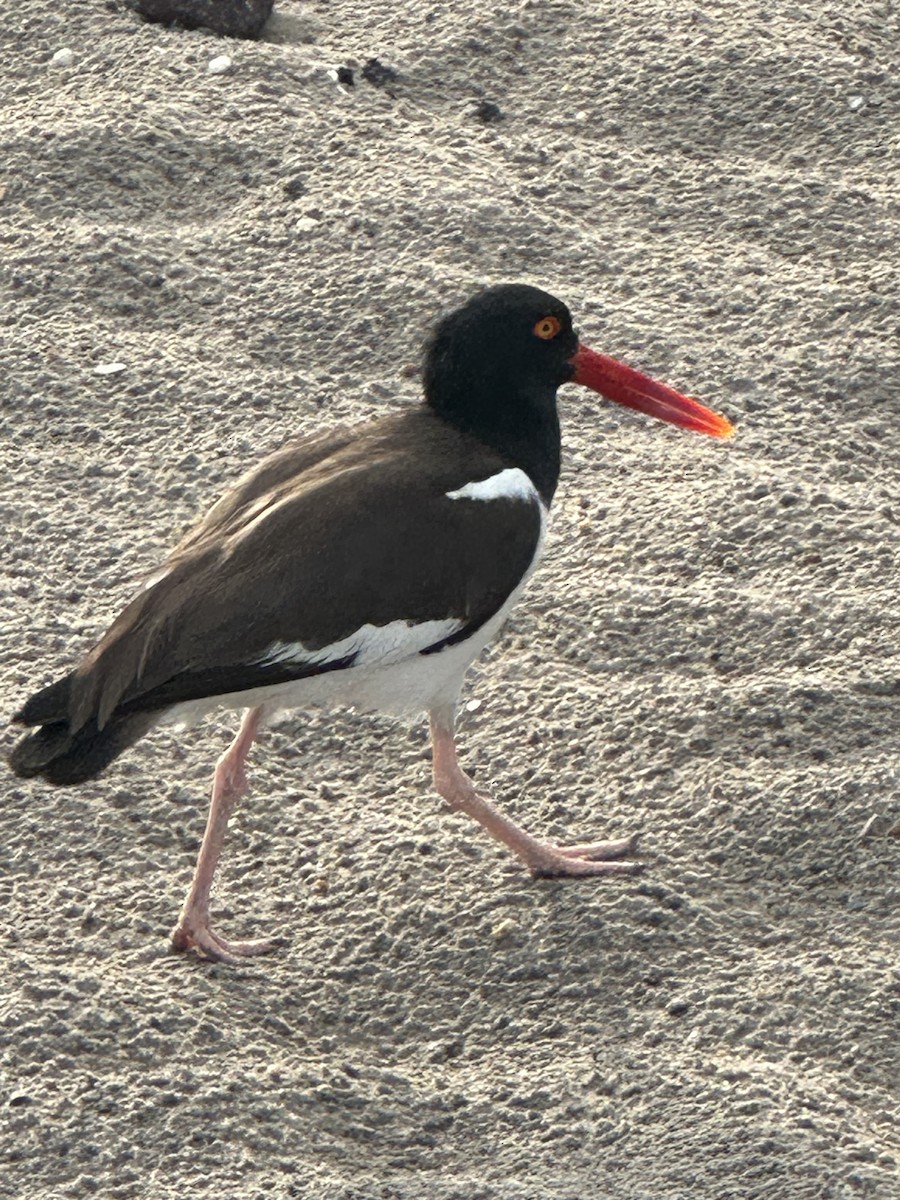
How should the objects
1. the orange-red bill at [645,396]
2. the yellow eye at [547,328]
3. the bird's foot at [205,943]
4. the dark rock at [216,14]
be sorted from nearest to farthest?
the bird's foot at [205,943]
the yellow eye at [547,328]
the orange-red bill at [645,396]
the dark rock at [216,14]

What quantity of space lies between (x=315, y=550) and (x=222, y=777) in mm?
514

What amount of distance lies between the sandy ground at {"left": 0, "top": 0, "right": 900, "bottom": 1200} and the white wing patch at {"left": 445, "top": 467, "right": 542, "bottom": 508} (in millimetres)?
596

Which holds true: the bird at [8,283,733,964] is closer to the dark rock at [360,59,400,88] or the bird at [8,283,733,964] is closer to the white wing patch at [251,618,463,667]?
the white wing patch at [251,618,463,667]

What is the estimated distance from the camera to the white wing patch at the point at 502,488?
12.7ft

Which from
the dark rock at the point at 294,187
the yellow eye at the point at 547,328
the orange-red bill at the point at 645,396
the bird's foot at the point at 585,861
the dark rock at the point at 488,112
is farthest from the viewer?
the dark rock at the point at 488,112

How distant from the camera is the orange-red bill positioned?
4348 millimetres

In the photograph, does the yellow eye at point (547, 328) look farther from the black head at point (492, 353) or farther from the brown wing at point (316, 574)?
the brown wing at point (316, 574)

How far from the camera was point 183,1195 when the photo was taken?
3.31 meters

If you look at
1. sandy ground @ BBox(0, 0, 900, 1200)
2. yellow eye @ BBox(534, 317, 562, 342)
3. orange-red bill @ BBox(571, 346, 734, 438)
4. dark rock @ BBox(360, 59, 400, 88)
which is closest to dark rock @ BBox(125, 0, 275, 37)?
sandy ground @ BBox(0, 0, 900, 1200)

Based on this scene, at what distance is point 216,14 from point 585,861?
10.4ft

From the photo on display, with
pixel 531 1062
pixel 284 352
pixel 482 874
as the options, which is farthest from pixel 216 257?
pixel 531 1062

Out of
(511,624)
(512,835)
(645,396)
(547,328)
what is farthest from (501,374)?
(512,835)

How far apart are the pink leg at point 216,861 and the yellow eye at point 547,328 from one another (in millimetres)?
958

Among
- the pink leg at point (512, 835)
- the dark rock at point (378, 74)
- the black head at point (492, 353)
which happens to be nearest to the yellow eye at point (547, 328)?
the black head at point (492, 353)
